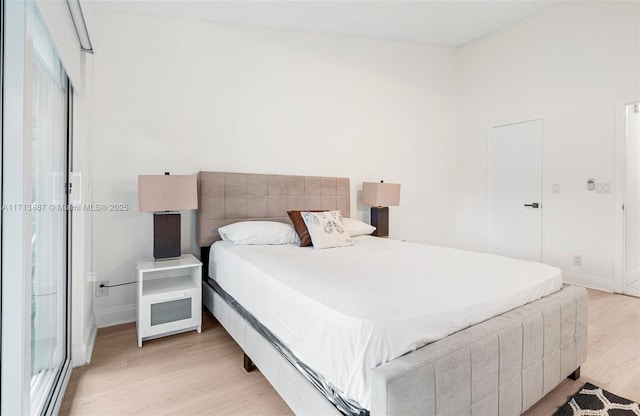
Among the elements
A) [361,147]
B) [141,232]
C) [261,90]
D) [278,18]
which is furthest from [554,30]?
[141,232]

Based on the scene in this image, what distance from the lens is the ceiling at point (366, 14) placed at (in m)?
3.03

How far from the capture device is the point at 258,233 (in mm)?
2859

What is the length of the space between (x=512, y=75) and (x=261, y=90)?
10.6ft

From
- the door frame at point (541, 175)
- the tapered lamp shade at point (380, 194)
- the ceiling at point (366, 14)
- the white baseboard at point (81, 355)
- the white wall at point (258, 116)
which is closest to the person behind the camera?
the white baseboard at point (81, 355)

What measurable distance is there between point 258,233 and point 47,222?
4.65 feet

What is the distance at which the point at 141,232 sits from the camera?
297cm

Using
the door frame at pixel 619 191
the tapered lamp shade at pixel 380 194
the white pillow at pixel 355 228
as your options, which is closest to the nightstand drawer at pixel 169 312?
Answer: the white pillow at pixel 355 228

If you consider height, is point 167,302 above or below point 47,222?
below

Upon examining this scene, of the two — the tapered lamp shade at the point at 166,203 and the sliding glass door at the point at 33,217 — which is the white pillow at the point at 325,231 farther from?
the sliding glass door at the point at 33,217

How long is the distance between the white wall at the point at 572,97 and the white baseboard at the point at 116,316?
14.8ft

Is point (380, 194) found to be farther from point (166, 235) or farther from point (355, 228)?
point (166, 235)

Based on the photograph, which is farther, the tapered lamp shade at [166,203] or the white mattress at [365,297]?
the tapered lamp shade at [166,203]

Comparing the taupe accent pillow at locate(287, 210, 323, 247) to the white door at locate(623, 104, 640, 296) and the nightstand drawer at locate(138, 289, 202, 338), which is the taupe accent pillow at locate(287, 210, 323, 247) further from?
the white door at locate(623, 104, 640, 296)

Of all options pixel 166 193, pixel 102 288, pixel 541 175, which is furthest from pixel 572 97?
pixel 102 288
